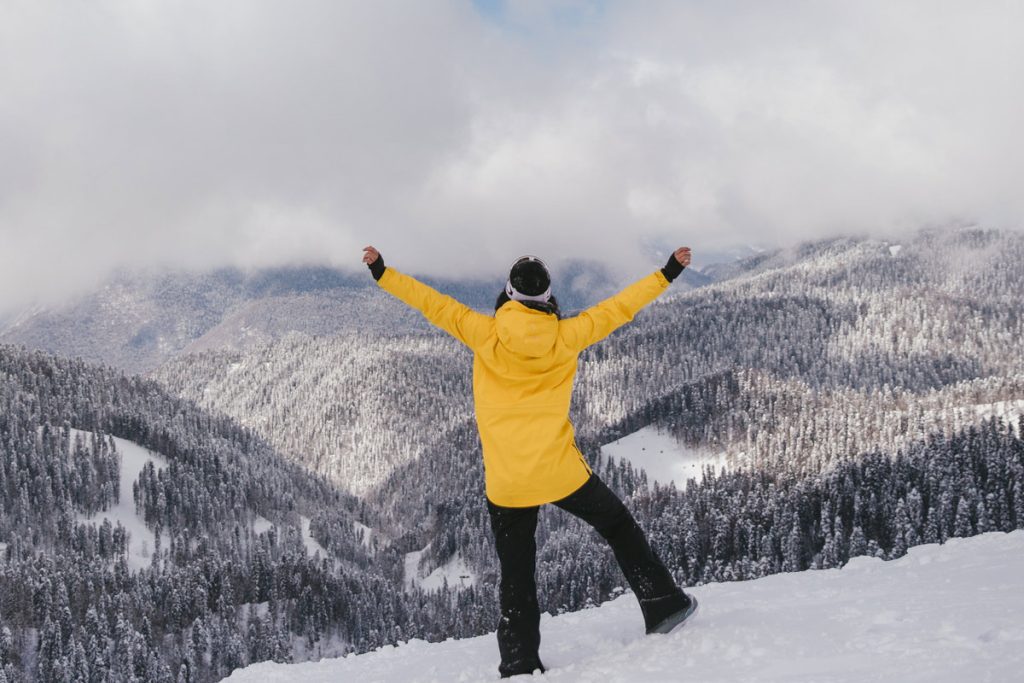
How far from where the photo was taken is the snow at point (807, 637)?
264 inches

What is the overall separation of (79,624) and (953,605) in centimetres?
12037

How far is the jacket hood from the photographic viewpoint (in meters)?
7.74

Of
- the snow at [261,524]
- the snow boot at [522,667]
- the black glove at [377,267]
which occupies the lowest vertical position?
the snow boot at [522,667]

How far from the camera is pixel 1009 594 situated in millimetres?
8789

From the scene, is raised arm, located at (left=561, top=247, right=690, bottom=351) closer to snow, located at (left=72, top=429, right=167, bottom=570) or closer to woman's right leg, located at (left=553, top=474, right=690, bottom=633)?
woman's right leg, located at (left=553, top=474, right=690, bottom=633)

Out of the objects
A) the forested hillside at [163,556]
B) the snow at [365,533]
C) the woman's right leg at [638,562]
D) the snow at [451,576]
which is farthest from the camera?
the snow at [365,533]

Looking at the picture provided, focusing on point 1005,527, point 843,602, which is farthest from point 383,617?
point 843,602

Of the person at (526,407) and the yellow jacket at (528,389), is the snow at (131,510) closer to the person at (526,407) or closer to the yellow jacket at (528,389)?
the person at (526,407)

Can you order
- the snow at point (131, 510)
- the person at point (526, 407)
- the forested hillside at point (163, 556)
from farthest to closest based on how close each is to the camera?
the snow at point (131, 510)
the forested hillside at point (163, 556)
the person at point (526, 407)

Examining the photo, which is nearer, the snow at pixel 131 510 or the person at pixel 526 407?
the person at pixel 526 407

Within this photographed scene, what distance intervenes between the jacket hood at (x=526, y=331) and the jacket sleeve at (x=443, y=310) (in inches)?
11.9

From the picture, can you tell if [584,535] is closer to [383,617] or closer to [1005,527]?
[383,617]

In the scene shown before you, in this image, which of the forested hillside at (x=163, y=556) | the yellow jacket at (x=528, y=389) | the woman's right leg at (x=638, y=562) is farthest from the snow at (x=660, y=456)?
the yellow jacket at (x=528, y=389)

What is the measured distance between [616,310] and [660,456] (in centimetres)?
18332
